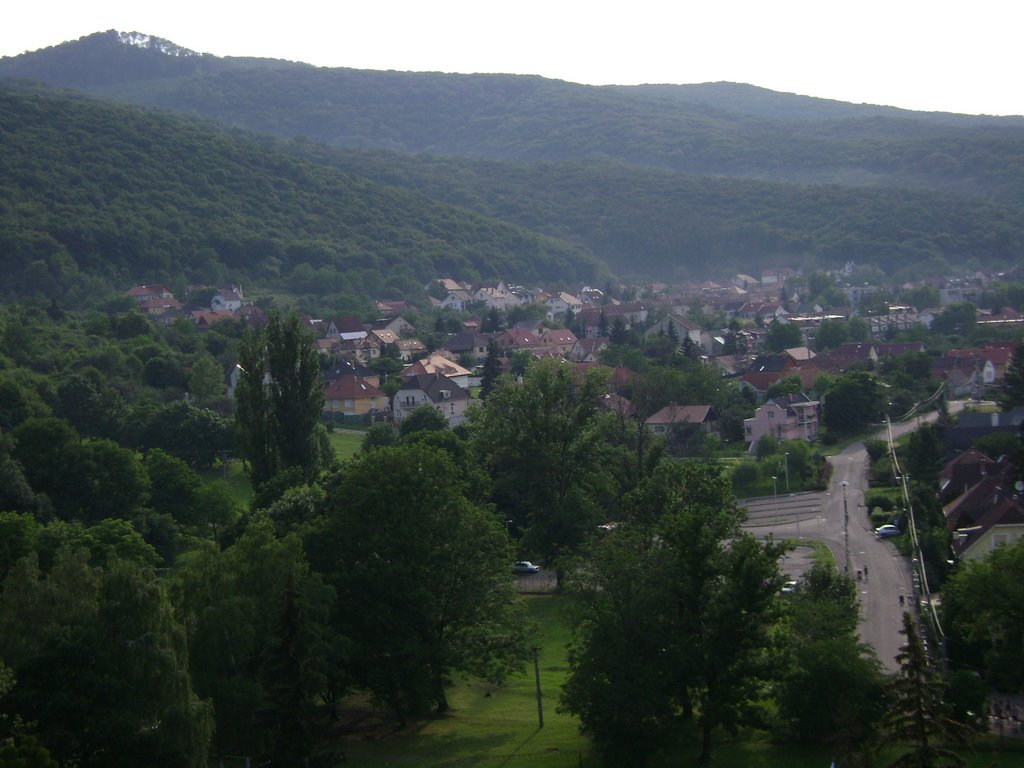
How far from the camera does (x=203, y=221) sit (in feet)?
397

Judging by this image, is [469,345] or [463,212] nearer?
[469,345]

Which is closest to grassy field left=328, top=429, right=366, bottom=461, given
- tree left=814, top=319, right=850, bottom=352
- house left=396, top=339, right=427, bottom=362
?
house left=396, top=339, right=427, bottom=362

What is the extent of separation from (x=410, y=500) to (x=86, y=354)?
37.8m

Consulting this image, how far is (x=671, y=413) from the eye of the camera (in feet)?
169

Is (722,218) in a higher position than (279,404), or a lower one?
lower

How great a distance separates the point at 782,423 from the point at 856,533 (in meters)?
14.1

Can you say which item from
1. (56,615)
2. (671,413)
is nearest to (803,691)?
(56,615)

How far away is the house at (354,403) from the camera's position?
189ft

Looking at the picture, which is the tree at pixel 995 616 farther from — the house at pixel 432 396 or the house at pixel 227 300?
the house at pixel 227 300

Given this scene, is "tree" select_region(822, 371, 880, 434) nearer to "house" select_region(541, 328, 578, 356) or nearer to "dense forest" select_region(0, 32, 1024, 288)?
"house" select_region(541, 328, 578, 356)

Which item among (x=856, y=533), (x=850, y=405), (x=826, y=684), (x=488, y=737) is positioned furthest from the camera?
(x=850, y=405)

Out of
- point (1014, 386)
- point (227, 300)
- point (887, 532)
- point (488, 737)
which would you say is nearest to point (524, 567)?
point (887, 532)

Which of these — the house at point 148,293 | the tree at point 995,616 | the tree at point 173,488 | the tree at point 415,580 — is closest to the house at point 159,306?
the house at point 148,293

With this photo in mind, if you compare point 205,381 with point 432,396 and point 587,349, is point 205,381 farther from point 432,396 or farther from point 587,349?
point 587,349
